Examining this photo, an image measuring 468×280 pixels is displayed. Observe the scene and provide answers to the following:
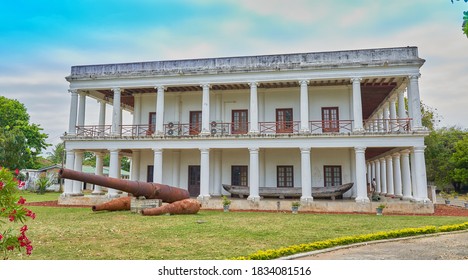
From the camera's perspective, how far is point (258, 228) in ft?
34.8

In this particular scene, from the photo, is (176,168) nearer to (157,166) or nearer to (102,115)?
(157,166)

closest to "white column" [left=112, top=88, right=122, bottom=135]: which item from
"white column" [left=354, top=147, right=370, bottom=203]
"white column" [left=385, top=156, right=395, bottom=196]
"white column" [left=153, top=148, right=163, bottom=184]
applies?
"white column" [left=153, top=148, right=163, bottom=184]

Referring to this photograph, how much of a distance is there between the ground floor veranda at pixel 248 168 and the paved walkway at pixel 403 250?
29.7 ft

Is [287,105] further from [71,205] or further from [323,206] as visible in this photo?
[71,205]

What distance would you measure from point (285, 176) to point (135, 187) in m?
10.0

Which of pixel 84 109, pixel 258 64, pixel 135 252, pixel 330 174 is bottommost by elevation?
pixel 135 252

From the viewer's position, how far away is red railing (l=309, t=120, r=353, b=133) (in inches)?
781

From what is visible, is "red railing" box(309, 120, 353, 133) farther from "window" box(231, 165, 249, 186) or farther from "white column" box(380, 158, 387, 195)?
"white column" box(380, 158, 387, 195)

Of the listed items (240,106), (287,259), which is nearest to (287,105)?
(240,106)

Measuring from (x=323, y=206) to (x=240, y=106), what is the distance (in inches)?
318

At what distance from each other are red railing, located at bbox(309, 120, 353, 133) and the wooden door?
7.58 m

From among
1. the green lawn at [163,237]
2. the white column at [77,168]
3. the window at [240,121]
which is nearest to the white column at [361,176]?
the green lawn at [163,237]

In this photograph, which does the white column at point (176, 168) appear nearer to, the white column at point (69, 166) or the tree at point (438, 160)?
the white column at point (69, 166)

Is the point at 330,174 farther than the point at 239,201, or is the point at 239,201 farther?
the point at 330,174
